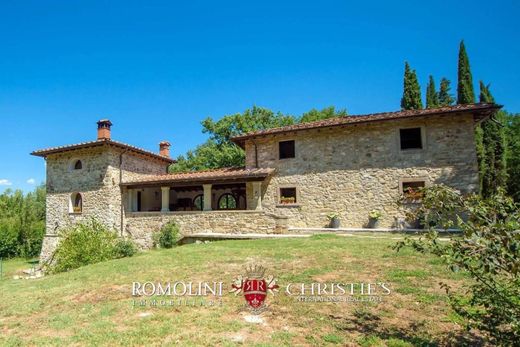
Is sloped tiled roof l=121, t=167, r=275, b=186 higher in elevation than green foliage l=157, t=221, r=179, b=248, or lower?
higher

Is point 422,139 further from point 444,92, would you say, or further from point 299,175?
point 444,92

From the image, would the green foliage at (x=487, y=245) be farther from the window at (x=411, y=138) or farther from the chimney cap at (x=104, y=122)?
the chimney cap at (x=104, y=122)

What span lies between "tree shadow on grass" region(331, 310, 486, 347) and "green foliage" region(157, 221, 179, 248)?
11891 mm

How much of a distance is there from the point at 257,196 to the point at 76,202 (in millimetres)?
11173

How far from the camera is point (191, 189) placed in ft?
71.1

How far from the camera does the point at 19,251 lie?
22.4 metres

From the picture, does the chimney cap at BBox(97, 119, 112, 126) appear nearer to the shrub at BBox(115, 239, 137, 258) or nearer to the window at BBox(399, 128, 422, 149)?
the shrub at BBox(115, 239, 137, 258)

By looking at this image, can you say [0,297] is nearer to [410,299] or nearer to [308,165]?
[410,299]

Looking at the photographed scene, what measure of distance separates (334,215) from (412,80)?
50.8ft

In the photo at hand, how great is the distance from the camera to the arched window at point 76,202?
18241mm

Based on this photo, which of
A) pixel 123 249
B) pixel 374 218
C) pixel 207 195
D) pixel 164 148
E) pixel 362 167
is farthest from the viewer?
pixel 164 148

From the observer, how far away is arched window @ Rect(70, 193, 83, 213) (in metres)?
18.2

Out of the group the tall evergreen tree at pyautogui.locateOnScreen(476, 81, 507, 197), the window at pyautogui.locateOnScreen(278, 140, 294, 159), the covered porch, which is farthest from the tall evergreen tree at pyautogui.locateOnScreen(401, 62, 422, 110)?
the covered porch

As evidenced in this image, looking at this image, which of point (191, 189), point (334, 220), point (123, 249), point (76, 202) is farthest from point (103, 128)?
point (334, 220)
